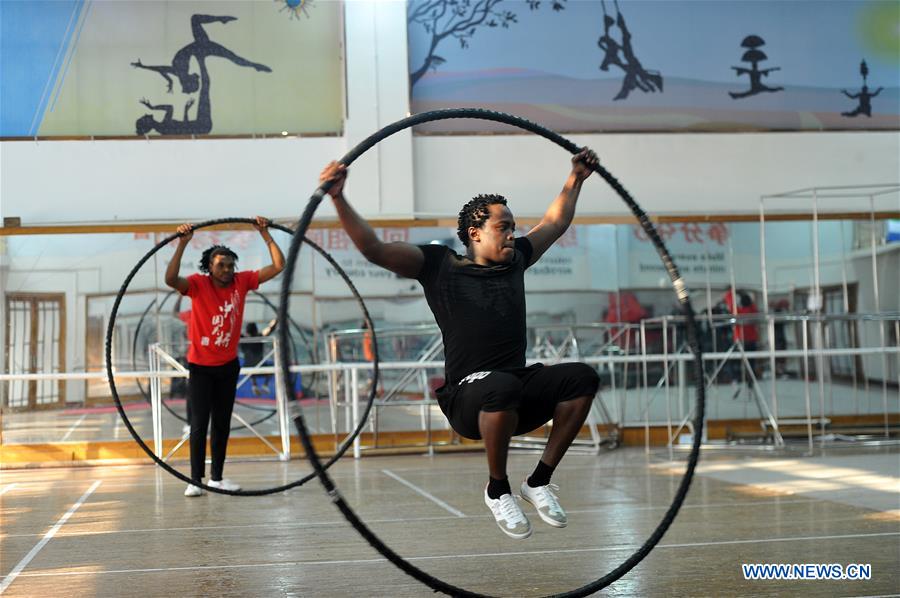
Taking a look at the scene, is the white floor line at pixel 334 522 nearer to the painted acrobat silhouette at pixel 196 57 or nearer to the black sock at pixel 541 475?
the black sock at pixel 541 475

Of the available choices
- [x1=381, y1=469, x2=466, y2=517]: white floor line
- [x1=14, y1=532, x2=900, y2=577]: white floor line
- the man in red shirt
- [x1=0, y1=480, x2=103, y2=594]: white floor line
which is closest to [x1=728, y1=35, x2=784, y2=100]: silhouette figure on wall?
[x1=381, y1=469, x2=466, y2=517]: white floor line

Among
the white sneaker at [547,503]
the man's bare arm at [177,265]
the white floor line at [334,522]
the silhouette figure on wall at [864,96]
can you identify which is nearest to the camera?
the white sneaker at [547,503]

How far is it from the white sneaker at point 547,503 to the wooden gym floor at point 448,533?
380mm

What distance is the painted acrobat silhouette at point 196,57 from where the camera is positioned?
38.7 ft

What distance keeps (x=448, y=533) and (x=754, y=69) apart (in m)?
8.47

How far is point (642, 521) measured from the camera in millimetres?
6539

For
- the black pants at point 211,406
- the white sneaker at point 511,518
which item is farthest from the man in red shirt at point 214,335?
the white sneaker at point 511,518

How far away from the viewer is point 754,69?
12.6m

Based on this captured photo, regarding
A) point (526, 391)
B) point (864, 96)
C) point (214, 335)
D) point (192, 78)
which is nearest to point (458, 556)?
point (526, 391)

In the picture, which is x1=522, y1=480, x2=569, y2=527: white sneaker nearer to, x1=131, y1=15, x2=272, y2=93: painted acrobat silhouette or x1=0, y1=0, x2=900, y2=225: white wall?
x1=0, y1=0, x2=900, y2=225: white wall

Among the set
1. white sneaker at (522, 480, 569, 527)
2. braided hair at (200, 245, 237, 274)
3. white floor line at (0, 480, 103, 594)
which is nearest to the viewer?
white sneaker at (522, 480, 569, 527)

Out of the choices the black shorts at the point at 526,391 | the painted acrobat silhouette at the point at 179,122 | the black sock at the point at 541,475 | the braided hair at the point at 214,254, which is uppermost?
the painted acrobat silhouette at the point at 179,122

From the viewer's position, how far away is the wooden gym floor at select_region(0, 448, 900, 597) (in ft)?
15.8

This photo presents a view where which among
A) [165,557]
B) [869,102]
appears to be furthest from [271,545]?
[869,102]
